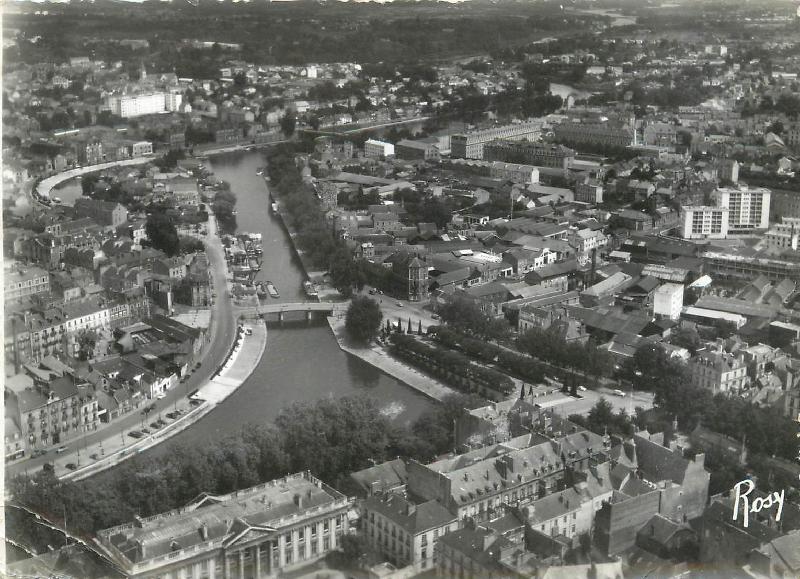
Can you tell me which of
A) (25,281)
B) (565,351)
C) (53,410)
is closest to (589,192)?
(565,351)

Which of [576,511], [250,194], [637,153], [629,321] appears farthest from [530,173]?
[576,511]

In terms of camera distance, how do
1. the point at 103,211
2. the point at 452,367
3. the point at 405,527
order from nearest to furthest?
the point at 405,527 < the point at 452,367 < the point at 103,211

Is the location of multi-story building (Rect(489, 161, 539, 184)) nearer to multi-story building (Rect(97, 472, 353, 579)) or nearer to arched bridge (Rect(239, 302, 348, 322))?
arched bridge (Rect(239, 302, 348, 322))

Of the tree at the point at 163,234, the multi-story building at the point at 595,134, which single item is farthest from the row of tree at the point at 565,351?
the multi-story building at the point at 595,134

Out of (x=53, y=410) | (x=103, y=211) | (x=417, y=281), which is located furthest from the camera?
(x=103, y=211)

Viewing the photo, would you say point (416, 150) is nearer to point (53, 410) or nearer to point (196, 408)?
point (196, 408)

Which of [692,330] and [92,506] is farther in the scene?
[692,330]

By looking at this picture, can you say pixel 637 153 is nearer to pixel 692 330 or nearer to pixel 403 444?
pixel 692 330
